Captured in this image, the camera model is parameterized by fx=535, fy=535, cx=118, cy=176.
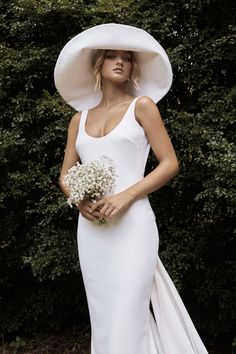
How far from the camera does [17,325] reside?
5.06 m

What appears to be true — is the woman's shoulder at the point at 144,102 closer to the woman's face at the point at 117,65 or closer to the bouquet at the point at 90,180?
the woman's face at the point at 117,65

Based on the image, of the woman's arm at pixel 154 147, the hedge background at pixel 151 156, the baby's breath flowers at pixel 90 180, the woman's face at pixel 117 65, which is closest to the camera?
the baby's breath flowers at pixel 90 180

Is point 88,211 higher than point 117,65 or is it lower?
lower

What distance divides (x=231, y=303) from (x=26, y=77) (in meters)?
2.61

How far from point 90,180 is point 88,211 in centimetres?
21

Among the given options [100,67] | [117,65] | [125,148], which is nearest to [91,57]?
[100,67]

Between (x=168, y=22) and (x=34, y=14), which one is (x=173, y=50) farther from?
(x=34, y=14)

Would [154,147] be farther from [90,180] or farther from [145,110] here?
[90,180]

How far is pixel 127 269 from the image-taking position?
9.36 feet

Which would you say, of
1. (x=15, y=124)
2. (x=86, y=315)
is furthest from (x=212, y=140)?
(x=86, y=315)

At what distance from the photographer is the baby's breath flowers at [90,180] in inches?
107

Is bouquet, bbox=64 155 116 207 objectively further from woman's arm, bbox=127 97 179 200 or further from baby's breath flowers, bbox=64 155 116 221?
woman's arm, bbox=127 97 179 200

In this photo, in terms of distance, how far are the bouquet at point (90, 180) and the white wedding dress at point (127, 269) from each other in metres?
0.14

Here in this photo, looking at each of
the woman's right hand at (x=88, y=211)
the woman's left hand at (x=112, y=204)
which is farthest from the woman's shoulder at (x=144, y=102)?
the woman's right hand at (x=88, y=211)
